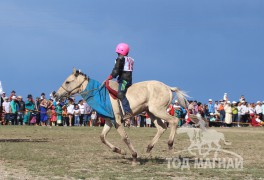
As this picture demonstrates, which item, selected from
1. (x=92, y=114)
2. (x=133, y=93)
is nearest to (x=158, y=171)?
(x=133, y=93)

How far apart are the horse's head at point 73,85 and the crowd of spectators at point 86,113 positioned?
17810mm

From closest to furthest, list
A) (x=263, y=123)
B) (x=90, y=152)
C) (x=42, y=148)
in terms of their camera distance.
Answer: (x=90, y=152) < (x=42, y=148) < (x=263, y=123)

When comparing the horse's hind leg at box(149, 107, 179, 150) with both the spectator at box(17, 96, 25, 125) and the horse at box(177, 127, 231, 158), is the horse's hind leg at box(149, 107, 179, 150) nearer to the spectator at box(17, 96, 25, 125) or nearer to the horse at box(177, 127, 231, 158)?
the horse at box(177, 127, 231, 158)

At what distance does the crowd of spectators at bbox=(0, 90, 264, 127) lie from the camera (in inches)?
1465

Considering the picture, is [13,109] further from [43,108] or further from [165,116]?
[165,116]

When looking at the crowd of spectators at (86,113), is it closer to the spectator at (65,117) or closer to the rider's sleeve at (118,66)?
the spectator at (65,117)

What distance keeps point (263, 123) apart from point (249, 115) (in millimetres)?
1260

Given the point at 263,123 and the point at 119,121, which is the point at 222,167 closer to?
the point at 119,121

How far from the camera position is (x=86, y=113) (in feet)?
133

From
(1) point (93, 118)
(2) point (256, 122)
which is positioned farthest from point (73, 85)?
(2) point (256, 122)

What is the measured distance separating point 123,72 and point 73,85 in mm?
1541

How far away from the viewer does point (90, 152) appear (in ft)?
55.0

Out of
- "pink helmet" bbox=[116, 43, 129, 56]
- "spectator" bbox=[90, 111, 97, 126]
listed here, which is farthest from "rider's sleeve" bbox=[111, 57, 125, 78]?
"spectator" bbox=[90, 111, 97, 126]

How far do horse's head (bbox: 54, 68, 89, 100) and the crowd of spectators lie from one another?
701 inches
